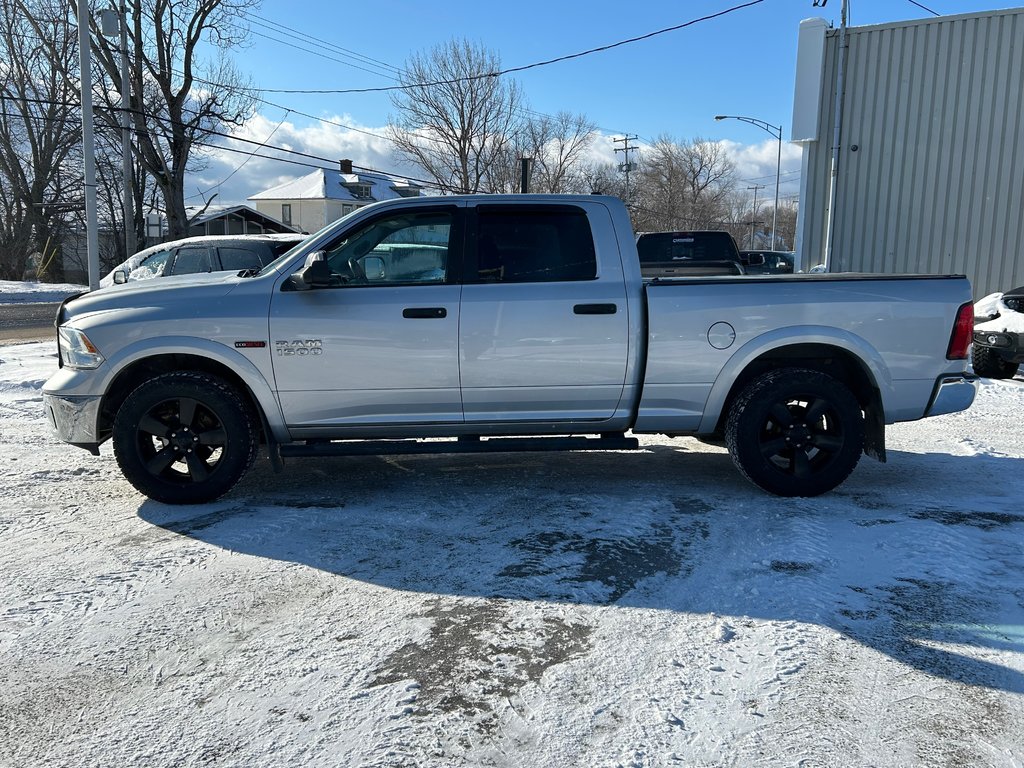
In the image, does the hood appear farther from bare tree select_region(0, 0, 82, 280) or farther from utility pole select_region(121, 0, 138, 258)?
bare tree select_region(0, 0, 82, 280)

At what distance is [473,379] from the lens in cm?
520

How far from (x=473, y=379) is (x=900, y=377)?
277cm

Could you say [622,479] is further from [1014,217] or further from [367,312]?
[1014,217]

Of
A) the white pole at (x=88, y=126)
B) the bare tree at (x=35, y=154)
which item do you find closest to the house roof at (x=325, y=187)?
the bare tree at (x=35, y=154)

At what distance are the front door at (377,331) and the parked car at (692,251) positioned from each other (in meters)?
6.62

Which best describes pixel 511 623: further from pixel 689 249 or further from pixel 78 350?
pixel 689 249

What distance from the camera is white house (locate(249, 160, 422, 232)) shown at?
6631 centimetres

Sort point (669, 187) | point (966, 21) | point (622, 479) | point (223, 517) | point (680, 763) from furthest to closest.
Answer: point (669, 187) < point (966, 21) < point (622, 479) < point (223, 517) < point (680, 763)

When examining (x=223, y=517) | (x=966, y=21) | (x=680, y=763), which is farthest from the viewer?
(x=966, y=21)

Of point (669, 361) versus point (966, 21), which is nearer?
point (669, 361)

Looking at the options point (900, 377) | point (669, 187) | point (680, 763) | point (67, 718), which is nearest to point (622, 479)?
point (900, 377)

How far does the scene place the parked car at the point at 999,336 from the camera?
1016 centimetres

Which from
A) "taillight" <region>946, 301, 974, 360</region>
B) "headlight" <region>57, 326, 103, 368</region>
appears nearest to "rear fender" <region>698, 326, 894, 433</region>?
"taillight" <region>946, 301, 974, 360</region>

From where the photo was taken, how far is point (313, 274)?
16.3ft
